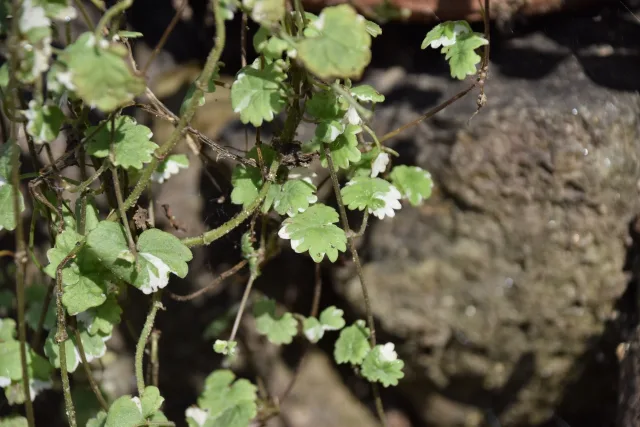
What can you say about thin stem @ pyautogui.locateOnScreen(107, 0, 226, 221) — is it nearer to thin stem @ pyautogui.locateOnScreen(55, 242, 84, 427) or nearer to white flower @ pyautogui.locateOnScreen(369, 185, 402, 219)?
thin stem @ pyautogui.locateOnScreen(55, 242, 84, 427)

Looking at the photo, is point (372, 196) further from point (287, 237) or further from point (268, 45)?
point (268, 45)

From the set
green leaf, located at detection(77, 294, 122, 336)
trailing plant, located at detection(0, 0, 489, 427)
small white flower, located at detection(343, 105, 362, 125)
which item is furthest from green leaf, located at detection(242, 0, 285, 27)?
green leaf, located at detection(77, 294, 122, 336)

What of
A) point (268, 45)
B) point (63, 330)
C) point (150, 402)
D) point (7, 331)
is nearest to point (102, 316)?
point (63, 330)

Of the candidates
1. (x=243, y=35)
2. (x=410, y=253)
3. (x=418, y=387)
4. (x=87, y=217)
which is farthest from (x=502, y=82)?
(x=87, y=217)

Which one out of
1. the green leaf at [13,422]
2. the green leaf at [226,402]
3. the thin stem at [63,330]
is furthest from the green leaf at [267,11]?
the green leaf at [13,422]

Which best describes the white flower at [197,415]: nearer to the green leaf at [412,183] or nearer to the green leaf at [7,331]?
the green leaf at [7,331]
